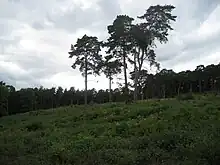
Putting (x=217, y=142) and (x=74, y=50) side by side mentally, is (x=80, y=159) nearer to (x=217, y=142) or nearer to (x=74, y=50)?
(x=217, y=142)

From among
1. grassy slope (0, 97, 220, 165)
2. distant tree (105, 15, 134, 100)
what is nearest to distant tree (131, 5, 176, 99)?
distant tree (105, 15, 134, 100)

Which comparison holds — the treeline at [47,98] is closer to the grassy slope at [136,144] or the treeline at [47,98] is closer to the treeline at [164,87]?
the treeline at [164,87]

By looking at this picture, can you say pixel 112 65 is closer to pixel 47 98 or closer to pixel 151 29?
pixel 151 29

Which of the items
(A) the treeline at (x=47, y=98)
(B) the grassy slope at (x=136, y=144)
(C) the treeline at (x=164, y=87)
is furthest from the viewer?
(A) the treeline at (x=47, y=98)

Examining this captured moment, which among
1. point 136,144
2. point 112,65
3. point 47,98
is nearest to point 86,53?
point 112,65

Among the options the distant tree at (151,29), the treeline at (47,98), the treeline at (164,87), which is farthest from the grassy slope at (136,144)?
the treeline at (47,98)

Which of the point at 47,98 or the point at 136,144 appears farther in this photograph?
the point at 47,98

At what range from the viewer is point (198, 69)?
77.2 metres

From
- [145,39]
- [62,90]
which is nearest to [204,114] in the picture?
[145,39]

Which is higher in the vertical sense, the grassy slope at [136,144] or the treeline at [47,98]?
the treeline at [47,98]

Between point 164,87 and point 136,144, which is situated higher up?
point 164,87

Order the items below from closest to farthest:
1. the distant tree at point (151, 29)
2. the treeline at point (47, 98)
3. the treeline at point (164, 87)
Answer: the distant tree at point (151, 29), the treeline at point (164, 87), the treeline at point (47, 98)

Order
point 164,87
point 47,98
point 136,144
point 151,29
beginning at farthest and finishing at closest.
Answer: point 47,98 → point 164,87 → point 151,29 → point 136,144

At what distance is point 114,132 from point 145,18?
2453cm
